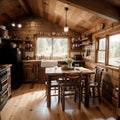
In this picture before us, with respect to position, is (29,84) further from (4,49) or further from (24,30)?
(24,30)

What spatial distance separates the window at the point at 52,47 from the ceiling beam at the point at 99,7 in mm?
3584

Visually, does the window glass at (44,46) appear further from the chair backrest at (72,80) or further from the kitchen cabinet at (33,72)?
the chair backrest at (72,80)

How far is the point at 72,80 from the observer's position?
3457mm

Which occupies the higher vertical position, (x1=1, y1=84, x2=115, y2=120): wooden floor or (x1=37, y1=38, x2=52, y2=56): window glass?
(x1=37, y1=38, x2=52, y2=56): window glass

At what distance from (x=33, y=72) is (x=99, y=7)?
3.86 metres

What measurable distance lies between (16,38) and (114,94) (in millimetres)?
4508

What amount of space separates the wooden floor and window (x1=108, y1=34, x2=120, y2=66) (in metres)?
1.17

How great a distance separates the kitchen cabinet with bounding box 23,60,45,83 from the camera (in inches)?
234

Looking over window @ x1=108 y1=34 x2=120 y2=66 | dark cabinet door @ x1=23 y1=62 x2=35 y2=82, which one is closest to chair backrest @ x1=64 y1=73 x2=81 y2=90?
window @ x1=108 y1=34 x2=120 y2=66

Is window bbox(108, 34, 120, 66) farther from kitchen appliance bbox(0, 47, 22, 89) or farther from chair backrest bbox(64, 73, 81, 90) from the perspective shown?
A: kitchen appliance bbox(0, 47, 22, 89)

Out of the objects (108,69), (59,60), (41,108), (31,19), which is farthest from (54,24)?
(41,108)

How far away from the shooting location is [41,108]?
342 cm

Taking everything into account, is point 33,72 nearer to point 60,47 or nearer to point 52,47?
point 52,47

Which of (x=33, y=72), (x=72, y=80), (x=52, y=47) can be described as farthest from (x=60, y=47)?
(x=72, y=80)
